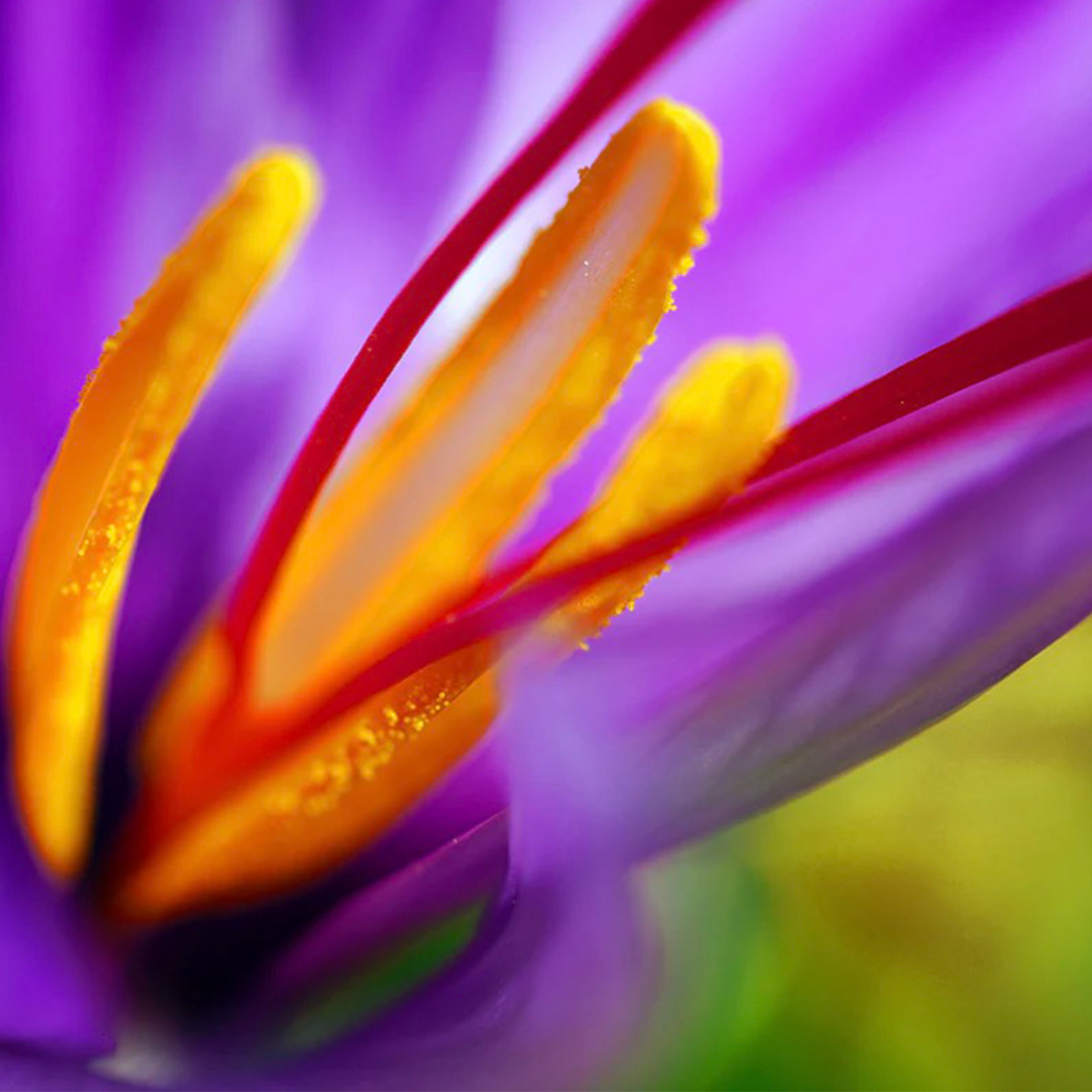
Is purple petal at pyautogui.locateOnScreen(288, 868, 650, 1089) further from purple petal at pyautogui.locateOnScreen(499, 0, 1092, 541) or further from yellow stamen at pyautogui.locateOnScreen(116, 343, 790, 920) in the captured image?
purple petal at pyautogui.locateOnScreen(499, 0, 1092, 541)

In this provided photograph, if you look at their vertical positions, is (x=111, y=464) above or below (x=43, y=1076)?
above

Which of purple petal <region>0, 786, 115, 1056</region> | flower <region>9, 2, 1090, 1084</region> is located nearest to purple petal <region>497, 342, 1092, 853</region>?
flower <region>9, 2, 1090, 1084</region>

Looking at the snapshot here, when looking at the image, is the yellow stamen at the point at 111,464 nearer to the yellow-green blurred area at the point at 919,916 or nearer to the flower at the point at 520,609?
the flower at the point at 520,609

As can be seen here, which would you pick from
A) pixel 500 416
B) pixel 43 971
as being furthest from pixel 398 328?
pixel 43 971

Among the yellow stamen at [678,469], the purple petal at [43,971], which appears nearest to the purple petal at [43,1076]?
the purple petal at [43,971]

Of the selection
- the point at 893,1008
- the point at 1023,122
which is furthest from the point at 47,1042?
the point at 1023,122

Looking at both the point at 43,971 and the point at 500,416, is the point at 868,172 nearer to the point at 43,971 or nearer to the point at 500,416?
the point at 500,416

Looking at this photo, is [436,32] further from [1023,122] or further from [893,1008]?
[893,1008]
